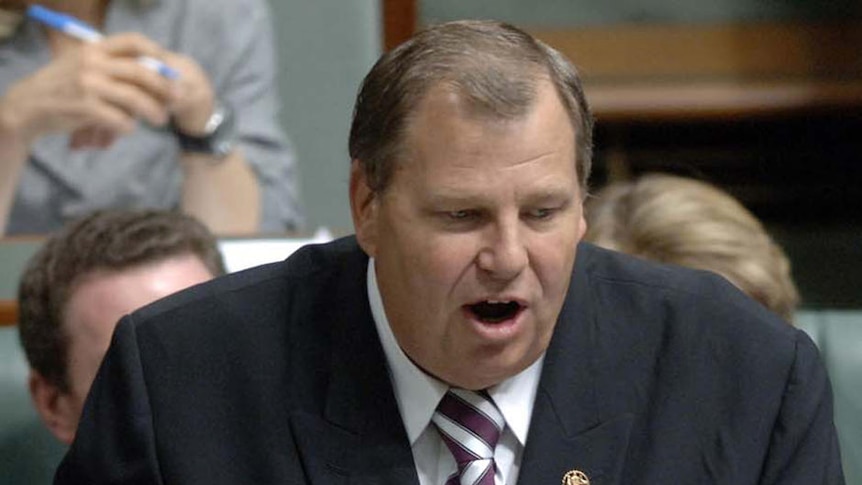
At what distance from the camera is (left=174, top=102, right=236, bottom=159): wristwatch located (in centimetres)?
232

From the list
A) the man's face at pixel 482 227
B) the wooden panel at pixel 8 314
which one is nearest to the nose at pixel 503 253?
the man's face at pixel 482 227

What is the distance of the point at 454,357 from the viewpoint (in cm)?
118

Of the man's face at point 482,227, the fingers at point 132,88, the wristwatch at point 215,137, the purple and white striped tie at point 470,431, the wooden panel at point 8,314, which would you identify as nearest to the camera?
the man's face at point 482,227

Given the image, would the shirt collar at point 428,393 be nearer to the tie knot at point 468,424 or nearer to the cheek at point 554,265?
the tie knot at point 468,424

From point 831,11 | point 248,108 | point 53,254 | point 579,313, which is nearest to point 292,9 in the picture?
point 248,108

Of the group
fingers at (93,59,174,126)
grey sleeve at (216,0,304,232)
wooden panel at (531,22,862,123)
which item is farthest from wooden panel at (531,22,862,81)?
fingers at (93,59,174,126)

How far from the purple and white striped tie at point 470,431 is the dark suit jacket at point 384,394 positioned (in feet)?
0.09

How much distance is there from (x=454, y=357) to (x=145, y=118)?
1096mm

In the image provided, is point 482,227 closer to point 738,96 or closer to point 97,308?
point 97,308

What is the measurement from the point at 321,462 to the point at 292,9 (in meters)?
1.66

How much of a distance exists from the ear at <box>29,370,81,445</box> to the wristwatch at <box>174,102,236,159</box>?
0.72 metres

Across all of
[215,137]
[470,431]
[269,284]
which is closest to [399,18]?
[215,137]

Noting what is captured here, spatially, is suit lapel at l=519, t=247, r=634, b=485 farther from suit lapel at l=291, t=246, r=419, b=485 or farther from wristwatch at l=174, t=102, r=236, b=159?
wristwatch at l=174, t=102, r=236, b=159

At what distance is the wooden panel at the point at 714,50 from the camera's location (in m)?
3.08
